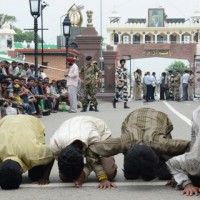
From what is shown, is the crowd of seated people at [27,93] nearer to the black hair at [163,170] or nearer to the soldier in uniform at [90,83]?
the soldier in uniform at [90,83]

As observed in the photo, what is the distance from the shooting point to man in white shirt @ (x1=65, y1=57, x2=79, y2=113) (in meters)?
20.1

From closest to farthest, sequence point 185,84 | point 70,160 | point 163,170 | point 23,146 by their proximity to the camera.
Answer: point 70,160 → point 23,146 → point 163,170 → point 185,84

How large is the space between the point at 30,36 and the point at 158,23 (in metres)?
25.5

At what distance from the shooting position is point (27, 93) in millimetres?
16656

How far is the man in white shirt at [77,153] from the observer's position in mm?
6430

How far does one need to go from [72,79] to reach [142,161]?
46.7 ft

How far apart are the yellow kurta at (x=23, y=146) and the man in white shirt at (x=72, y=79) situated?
42.1 feet

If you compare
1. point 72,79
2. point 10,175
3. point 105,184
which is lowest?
point 105,184

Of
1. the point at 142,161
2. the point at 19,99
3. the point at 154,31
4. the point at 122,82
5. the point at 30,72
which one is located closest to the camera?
the point at 142,161

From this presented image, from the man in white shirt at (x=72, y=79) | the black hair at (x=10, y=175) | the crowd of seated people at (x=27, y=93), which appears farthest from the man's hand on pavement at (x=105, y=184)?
the man in white shirt at (x=72, y=79)

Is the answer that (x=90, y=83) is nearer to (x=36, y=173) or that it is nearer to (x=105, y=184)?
(x=36, y=173)

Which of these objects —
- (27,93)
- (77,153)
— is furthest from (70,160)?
(27,93)

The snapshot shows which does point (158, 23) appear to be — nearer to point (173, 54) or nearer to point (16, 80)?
point (173, 54)

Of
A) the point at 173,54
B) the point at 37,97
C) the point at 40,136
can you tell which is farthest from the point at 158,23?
the point at 40,136
